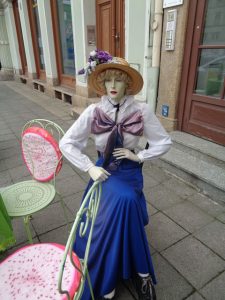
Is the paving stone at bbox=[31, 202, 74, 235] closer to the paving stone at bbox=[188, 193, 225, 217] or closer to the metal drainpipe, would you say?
the paving stone at bbox=[188, 193, 225, 217]

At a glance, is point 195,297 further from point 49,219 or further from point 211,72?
point 211,72

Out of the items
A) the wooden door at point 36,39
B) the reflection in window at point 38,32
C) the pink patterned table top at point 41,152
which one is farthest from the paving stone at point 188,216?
the reflection in window at point 38,32

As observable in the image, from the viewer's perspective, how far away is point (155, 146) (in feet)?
5.37

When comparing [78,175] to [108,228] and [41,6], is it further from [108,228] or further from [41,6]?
[41,6]

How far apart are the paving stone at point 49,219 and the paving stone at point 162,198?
88 cm

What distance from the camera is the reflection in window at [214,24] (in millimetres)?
2783

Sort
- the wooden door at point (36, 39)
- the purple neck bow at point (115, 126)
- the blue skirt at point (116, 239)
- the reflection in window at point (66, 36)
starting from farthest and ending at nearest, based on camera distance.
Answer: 1. the wooden door at point (36, 39)
2. the reflection in window at point (66, 36)
3. the purple neck bow at point (115, 126)
4. the blue skirt at point (116, 239)

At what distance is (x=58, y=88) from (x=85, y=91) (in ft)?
6.75

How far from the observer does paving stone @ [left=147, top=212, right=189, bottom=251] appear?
6.68 feet

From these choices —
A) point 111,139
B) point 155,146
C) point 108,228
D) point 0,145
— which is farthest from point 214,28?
point 0,145

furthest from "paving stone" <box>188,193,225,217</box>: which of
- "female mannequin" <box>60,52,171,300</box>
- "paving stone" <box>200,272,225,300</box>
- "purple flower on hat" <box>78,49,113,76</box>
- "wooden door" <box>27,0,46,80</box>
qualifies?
"wooden door" <box>27,0,46,80</box>

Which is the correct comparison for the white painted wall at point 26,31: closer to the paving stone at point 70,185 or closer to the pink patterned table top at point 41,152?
the paving stone at point 70,185

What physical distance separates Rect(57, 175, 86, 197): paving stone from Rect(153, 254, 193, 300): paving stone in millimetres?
1285

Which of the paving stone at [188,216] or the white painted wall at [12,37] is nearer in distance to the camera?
the paving stone at [188,216]
